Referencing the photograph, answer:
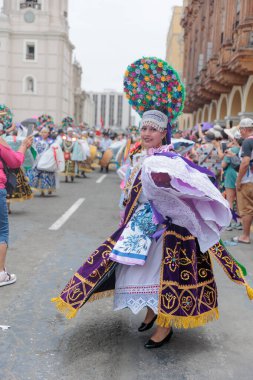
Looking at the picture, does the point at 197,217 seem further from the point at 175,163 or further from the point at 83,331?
the point at 83,331

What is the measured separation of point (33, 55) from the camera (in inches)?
2055

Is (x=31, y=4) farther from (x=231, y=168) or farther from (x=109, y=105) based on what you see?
(x=109, y=105)

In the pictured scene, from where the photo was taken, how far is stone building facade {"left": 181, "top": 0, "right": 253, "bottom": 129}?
16656 mm

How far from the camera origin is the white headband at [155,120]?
3789 mm

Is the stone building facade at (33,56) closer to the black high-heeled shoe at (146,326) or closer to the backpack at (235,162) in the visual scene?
the backpack at (235,162)

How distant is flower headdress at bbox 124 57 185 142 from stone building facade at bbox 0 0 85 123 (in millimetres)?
49367

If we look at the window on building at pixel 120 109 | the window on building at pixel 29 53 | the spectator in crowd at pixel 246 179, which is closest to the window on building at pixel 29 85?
the window on building at pixel 29 53

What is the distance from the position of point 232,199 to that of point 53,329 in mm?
5699

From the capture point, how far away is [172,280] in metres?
3.41

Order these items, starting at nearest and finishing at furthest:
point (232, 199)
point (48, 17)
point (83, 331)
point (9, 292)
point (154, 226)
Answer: point (154, 226) → point (83, 331) → point (9, 292) → point (232, 199) → point (48, 17)

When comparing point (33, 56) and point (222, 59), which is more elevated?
point (33, 56)

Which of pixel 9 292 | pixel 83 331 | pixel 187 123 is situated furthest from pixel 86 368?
pixel 187 123

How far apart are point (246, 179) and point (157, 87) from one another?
13.6ft

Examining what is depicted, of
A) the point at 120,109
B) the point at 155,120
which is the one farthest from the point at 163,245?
the point at 120,109
